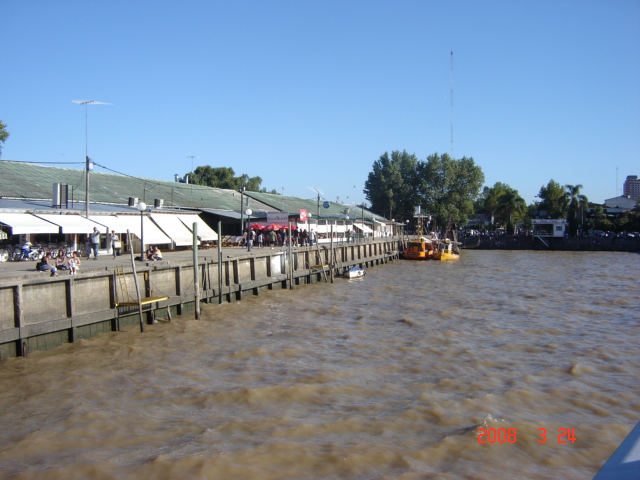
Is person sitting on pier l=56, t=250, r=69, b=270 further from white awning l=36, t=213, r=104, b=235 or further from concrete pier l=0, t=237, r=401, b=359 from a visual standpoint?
white awning l=36, t=213, r=104, b=235

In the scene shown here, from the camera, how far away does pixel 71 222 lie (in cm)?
2645

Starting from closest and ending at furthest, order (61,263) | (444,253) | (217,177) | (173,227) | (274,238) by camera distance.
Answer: (61,263) < (173,227) < (274,238) < (444,253) < (217,177)

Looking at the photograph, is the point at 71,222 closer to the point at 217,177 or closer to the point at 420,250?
the point at 420,250

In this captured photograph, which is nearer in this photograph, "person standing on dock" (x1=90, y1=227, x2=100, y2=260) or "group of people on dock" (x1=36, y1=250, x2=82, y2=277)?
"group of people on dock" (x1=36, y1=250, x2=82, y2=277)

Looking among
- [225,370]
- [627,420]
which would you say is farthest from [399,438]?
[225,370]

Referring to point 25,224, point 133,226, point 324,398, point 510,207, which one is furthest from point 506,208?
point 324,398

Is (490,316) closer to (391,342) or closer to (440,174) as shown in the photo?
(391,342)

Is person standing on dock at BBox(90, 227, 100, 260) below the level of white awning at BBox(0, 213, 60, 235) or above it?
below

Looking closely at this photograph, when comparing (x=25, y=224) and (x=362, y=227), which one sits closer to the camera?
(x=25, y=224)

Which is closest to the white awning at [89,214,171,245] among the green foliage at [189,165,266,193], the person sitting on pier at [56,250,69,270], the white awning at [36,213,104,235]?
the white awning at [36,213,104,235]

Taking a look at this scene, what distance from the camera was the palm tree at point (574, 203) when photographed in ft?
299

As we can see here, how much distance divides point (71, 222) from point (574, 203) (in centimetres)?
8834

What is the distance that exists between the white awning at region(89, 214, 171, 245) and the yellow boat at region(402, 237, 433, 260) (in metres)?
30.8

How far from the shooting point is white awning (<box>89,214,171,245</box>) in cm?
2930
